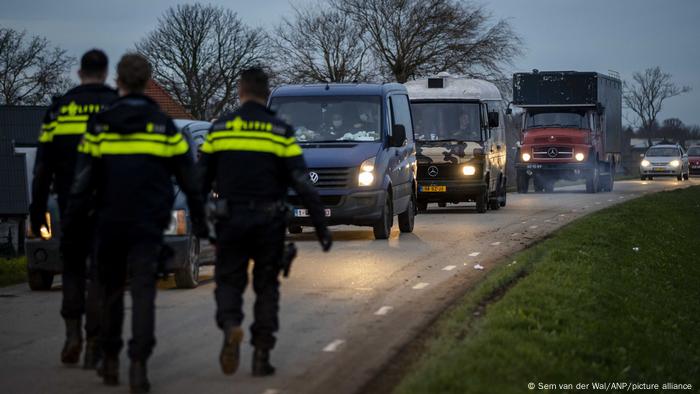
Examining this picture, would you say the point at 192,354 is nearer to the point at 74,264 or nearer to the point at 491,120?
the point at 74,264

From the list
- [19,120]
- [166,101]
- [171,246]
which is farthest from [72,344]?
[166,101]

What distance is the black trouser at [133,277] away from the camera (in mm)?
7352

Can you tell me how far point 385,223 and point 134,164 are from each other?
11674 mm

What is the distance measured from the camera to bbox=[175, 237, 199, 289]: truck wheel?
12.6 m

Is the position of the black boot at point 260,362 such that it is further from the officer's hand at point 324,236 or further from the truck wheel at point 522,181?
the truck wheel at point 522,181

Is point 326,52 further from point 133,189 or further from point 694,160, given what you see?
point 133,189

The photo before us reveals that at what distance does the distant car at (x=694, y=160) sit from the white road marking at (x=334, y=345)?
233 feet

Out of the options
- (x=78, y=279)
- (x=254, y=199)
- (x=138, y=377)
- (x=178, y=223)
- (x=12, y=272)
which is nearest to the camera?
(x=138, y=377)

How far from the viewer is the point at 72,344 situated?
8.29 metres

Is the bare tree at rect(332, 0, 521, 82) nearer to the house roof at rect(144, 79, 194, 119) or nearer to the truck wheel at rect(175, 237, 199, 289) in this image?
the house roof at rect(144, 79, 194, 119)

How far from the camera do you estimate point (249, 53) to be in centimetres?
7400

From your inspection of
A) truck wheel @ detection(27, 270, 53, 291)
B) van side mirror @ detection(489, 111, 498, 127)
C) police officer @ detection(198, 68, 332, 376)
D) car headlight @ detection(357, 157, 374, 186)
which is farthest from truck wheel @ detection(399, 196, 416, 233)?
police officer @ detection(198, 68, 332, 376)

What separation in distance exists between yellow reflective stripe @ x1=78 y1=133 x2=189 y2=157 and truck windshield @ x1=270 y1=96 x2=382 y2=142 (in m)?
11.7

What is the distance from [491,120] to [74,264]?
66.0ft
